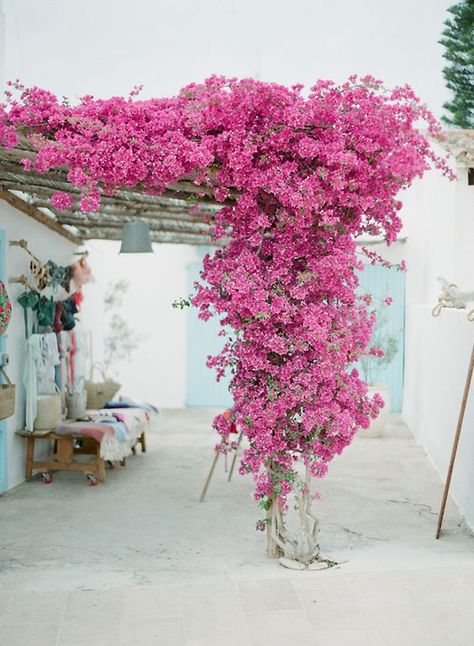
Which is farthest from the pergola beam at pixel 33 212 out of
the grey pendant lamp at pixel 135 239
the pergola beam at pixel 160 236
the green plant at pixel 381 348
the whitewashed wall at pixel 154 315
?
the green plant at pixel 381 348

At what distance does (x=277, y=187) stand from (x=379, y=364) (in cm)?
689

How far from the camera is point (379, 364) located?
11352 mm

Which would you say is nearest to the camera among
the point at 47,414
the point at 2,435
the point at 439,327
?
the point at 2,435

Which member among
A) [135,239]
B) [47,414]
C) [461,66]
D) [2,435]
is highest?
[461,66]

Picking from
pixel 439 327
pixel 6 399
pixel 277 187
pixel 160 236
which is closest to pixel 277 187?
pixel 277 187

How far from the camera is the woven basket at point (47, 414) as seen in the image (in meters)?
7.99

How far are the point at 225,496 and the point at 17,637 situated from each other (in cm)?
348

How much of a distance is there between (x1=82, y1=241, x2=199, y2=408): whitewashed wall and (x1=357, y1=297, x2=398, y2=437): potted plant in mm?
2809

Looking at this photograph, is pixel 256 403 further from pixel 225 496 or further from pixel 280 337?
pixel 225 496

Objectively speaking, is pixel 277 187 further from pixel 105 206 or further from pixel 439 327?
pixel 439 327

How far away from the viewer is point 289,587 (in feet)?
15.7

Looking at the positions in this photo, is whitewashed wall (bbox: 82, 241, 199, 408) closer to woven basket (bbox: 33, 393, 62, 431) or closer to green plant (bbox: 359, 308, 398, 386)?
green plant (bbox: 359, 308, 398, 386)

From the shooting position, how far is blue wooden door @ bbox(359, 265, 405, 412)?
A: 1278cm

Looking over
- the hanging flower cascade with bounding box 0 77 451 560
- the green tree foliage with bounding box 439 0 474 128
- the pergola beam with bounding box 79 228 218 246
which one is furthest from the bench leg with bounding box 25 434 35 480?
the green tree foliage with bounding box 439 0 474 128
